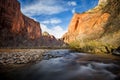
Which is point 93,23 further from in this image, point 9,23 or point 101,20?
point 9,23

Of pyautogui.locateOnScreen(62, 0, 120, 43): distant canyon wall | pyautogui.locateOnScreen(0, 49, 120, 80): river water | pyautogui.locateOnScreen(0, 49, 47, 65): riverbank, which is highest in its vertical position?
pyautogui.locateOnScreen(62, 0, 120, 43): distant canyon wall

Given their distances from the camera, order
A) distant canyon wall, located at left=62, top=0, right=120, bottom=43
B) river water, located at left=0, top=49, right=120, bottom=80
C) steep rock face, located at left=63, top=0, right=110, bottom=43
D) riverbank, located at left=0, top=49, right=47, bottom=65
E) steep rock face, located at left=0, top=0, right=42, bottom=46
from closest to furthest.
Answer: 1. river water, located at left=0, top=49, right=120, bottom=80
2. riverbank, located at left=0, top=49, right=47, bottom=65
3. distant canyon wall, located at left=62, top=0, right=120, bottom=43
4. steep rock face, located at left=63, top=0, right=110, bottom=43
5. steep rock face, located at left=0, top=0, right=42, bottom=46

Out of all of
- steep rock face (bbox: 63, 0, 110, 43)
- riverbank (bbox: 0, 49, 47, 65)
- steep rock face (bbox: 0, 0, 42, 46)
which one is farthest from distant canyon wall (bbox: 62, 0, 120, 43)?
steep rock face (bbox: 0, 0, 42, 46)

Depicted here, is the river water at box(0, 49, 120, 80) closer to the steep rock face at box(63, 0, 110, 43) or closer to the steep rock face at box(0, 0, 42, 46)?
the steep rock face at box(63, 0, 110, 43)

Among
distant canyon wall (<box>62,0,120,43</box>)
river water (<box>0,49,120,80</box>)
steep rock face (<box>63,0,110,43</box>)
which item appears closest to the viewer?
river water (<box>0,49,120,80</box>)

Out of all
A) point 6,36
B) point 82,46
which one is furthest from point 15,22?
point 82,46

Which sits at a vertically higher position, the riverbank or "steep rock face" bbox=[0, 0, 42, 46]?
"steep rock face" bbox=[0, 0, 42, 46]

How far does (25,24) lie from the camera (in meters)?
141

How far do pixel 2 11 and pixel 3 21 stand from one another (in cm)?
695

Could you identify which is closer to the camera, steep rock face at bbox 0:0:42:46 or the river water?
the river water

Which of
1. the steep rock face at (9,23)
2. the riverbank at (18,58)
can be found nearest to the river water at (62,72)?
the riverbank at (18,58)

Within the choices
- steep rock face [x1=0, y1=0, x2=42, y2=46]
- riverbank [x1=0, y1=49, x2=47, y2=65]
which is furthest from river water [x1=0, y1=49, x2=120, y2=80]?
steep rock face [x1=0, y1=0, x2=42, y2=46]

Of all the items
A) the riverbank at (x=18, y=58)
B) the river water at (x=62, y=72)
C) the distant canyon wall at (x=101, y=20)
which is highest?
the distant canyon wall at (x=101, y=20)

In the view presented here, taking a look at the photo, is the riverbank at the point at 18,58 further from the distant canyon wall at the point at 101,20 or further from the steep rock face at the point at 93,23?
the steep rock face at the point at 93,23
